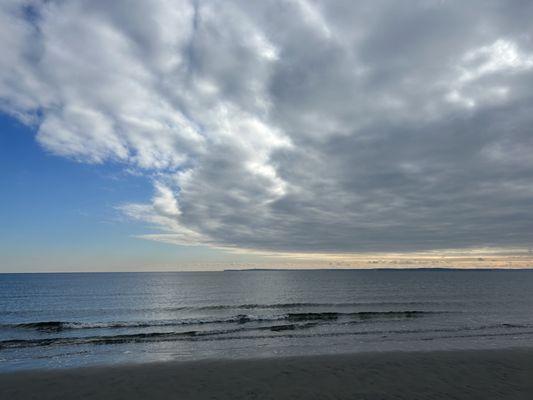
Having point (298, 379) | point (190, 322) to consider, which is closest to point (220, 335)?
point (190, 322)

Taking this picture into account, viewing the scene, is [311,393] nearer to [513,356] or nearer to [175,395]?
[175,395]

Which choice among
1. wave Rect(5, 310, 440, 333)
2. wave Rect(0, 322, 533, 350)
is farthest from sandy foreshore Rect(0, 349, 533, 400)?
wave Rect(5, 310, 440, 333)

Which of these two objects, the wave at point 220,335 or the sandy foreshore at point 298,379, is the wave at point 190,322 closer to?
the wave at point 220,335

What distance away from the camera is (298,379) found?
15.7 meters

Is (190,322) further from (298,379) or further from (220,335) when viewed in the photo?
(298,379)

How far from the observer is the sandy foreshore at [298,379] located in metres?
14.2

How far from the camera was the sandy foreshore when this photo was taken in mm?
14211

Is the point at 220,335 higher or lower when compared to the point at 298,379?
higher

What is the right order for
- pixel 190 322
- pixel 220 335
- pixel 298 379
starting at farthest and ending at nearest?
pixel 190 322 → pixel 220 335 → pixel 298 379

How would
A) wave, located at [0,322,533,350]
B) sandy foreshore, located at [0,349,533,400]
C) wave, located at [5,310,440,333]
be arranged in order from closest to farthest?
sandy foreshore, located at [0,349,533,400], wave, located at [0,322,533,350], wave, located at [5,310,440,333]

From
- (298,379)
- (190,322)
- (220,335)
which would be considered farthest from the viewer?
(190,322)

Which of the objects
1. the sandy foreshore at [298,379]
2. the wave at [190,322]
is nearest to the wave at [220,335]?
the wave at [190,322]

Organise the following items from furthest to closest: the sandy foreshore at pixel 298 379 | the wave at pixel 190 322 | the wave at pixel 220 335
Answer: the wave at pixel 190 322 → the wave at pixel 220 335 → the sandy foreshore at pixel 298 379

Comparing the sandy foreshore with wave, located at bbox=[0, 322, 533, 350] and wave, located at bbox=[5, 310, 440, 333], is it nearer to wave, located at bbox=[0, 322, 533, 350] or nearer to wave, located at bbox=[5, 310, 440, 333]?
wave, located at bbox=[0, 322, 533, 350]
